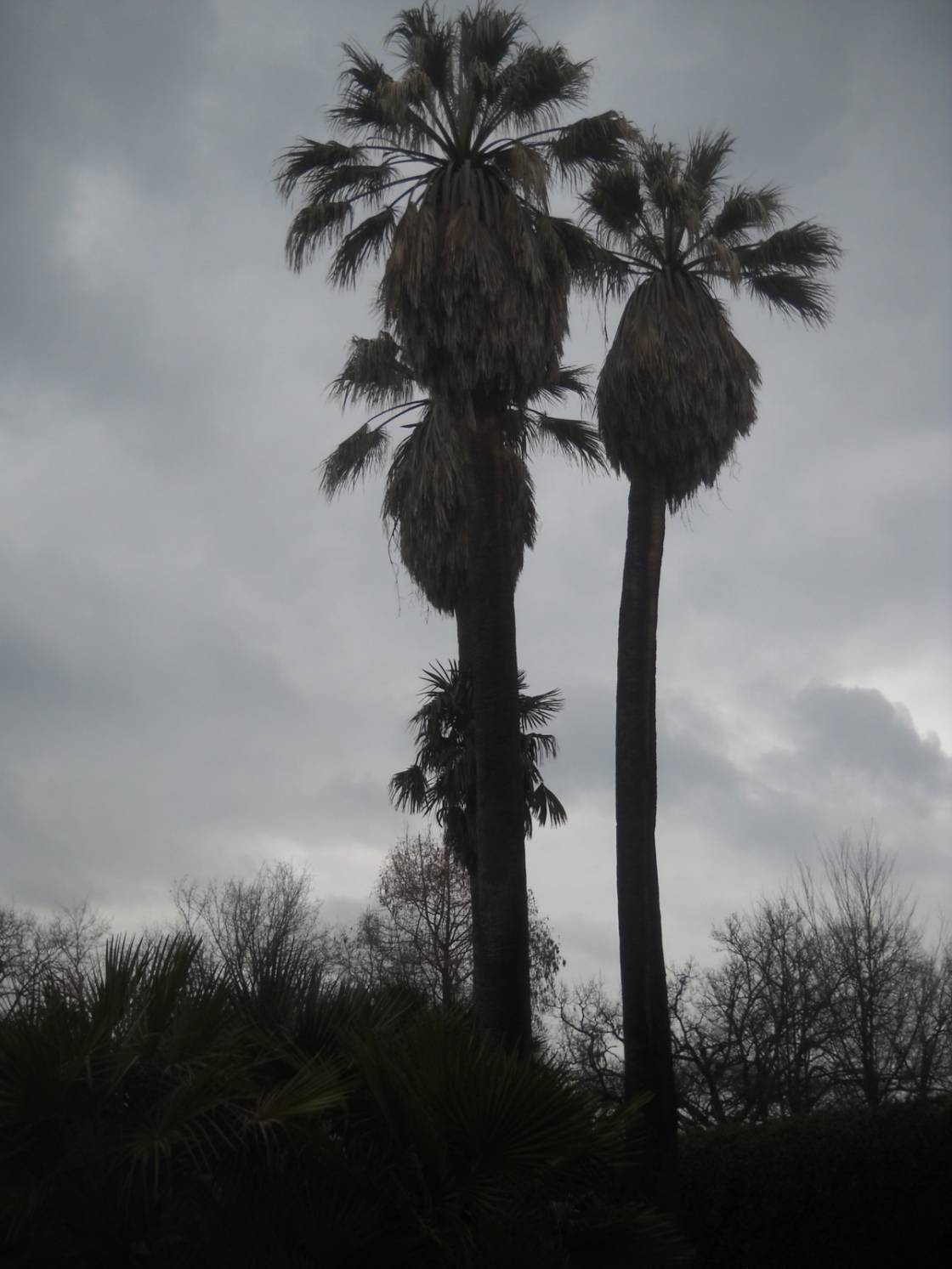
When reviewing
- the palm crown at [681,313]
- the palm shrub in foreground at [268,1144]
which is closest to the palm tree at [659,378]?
the palm crown at [681,313]

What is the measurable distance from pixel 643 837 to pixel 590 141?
26.3 feet

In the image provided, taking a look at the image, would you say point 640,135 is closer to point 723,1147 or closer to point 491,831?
point 491,831

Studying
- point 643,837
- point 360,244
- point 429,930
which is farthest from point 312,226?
point 429,930

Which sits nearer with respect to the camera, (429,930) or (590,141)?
(590,141)

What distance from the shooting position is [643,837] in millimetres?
12891

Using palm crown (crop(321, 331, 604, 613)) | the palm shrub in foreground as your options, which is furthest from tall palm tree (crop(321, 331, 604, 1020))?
the palm shrub in foreground

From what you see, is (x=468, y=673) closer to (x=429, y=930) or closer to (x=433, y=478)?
(x=433, y=478)

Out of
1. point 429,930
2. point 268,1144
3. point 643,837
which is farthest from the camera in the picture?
point 429,930

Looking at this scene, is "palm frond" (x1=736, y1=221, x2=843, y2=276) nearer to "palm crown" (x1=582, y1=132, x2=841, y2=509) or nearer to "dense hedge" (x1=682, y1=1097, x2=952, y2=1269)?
"palm crown" (x1=582, y1=132, x2=841, y2=509)

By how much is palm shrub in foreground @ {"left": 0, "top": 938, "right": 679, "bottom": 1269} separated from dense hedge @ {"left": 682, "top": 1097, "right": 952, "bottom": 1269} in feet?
21.5

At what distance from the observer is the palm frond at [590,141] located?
14.0 m

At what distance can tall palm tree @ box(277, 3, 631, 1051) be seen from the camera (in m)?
12.2

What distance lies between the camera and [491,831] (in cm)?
1140

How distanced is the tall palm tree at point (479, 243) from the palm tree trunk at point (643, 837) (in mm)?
1681
